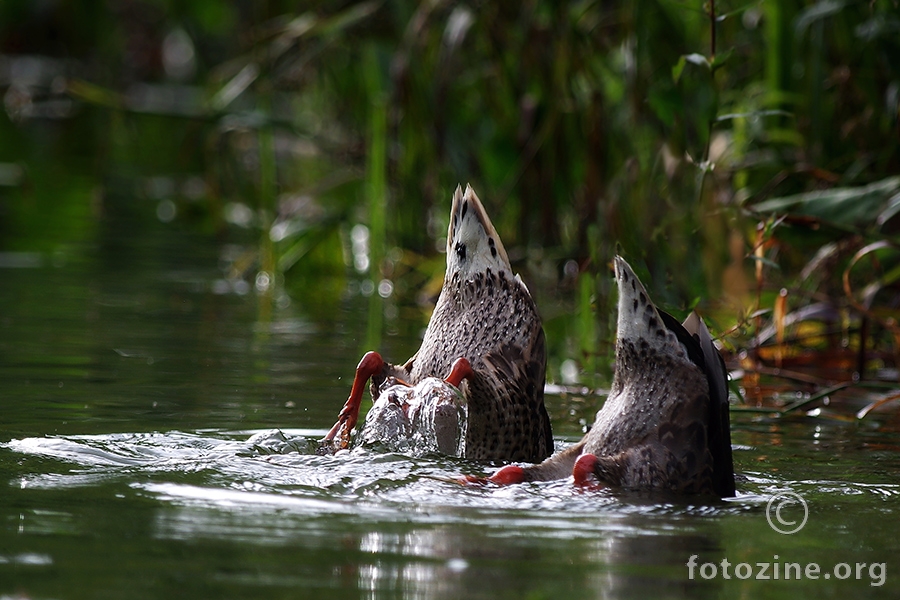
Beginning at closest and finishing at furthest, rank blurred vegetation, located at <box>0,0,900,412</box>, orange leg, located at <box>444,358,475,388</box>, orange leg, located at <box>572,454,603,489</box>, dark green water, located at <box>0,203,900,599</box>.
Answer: dark green water, located at <box>0,203,900,599</box>, orange leg, located at <box>572,454,603,489</box>, orange leg, located at <box>444,358,475,388</box>, blurred vegetation, located at <box>0,0,900,412</box>

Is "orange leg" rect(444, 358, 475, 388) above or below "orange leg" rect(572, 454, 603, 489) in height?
above

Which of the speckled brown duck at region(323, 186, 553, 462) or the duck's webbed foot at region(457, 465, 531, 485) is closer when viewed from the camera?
the duck's webbed foot at region(457, 465, 531, 485)

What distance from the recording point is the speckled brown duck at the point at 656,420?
3934 mm

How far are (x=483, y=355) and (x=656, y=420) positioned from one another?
70 cm

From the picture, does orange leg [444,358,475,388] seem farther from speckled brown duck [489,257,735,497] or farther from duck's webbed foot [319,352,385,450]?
speckled brown duck [489,257,735,497]

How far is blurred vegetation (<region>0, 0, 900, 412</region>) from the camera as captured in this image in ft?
18.6

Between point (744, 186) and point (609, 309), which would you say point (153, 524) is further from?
point (744, 186)

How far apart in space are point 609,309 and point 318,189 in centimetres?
292

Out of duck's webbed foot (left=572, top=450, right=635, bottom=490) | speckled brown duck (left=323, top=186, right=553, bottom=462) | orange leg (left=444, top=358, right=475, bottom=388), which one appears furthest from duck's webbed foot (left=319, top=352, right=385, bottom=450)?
duck's webbed foot (left=572, top=450, right=635, bottom=490)

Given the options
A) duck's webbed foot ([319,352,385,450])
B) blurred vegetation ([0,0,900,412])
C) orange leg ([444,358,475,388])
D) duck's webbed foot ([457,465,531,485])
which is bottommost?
duck's webbed foot ([457,465,531,485])

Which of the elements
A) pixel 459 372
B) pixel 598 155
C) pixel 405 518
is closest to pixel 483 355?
pixel 459 372

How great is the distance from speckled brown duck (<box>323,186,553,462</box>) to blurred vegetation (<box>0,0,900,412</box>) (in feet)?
1.50

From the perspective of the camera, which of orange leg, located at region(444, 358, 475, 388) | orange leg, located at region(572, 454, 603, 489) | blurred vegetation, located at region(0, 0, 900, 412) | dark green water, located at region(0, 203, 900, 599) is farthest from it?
blurred vegetation, located at region(0, 0, 900, 412)

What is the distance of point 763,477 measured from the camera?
422cm
